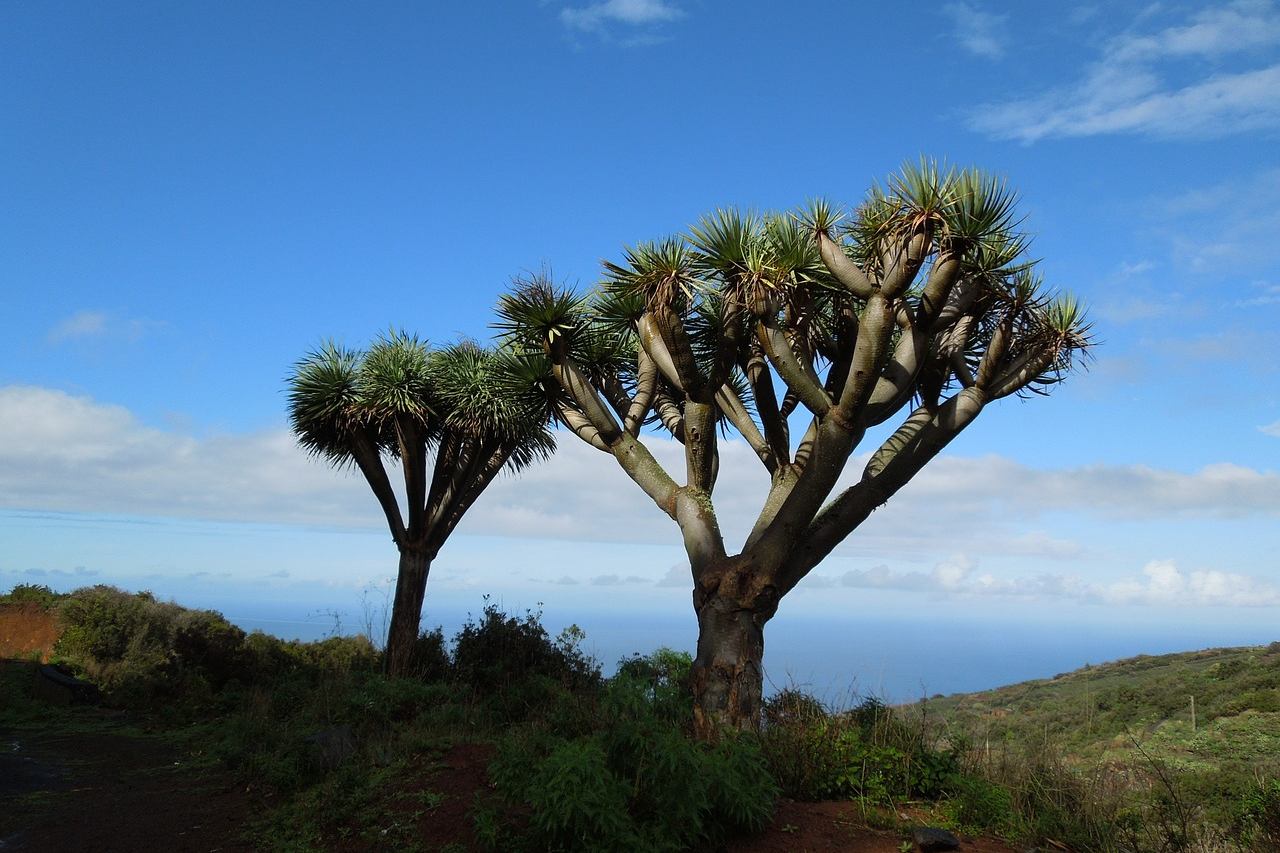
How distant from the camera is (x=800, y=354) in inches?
398

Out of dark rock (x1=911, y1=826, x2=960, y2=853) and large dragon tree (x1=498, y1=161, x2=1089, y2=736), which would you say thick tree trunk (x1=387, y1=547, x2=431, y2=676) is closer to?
large dragon tree (x1=498, y1=161, x2=1089, y2=736)

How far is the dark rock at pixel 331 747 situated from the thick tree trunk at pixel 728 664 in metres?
3.42

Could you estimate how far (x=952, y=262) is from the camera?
835 cm

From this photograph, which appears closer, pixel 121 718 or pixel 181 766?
pixel 181 766

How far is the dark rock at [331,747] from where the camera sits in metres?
8.27

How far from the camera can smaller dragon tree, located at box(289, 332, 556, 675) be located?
14.8m

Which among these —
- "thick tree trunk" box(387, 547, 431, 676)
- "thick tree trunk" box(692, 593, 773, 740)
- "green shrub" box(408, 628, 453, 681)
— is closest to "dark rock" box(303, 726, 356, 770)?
"thick tree trunk" box(692, 593, 773, 740)

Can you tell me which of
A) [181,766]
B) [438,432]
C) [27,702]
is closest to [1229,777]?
[181,766]

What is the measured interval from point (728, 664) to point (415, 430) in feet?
28.5

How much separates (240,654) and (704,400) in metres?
11.9

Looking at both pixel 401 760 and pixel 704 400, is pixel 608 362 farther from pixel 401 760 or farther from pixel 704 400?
pixel 401 760

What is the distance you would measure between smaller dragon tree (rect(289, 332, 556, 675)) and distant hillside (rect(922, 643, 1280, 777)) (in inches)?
323

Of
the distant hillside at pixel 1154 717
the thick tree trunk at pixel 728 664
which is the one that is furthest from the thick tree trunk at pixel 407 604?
the distant hillside at pixel 1154 717

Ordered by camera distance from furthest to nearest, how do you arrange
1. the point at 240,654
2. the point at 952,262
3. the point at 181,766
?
1. the point at 240,654
2. the point at 181,766
3. the point at 952,262
